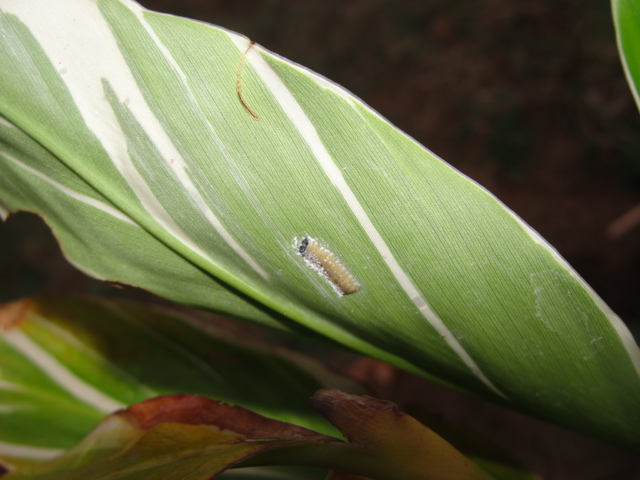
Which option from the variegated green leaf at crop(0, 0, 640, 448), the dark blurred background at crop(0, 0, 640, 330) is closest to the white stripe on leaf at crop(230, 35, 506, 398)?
the variegated green leaf at crop(0, 0, 640, 448)

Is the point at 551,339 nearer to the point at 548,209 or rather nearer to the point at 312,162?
the point at 312,162

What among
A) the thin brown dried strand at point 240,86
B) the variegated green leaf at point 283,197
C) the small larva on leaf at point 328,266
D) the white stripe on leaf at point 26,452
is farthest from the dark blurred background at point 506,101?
the white stripe on leaf at point 26,452

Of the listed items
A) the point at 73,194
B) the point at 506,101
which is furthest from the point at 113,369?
the point at 506,101

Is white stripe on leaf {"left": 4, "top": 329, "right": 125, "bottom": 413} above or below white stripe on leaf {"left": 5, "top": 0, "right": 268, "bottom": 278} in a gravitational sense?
below

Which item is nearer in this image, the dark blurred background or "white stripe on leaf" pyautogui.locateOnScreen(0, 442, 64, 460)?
"white stripe on leaf" pyautogui.locateOnScreen(0, 442, 64, 460)

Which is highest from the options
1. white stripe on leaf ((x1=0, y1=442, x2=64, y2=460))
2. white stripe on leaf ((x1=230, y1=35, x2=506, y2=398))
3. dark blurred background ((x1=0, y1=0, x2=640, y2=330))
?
dark blurred background ((x1=0, y1=0, x2=640, y2=330))

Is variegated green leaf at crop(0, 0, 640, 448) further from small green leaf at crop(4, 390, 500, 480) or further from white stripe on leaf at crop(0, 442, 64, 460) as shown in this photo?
white stripe on leaf at crop(0, 442, 64, 460)

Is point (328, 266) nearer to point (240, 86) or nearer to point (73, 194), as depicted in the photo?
point (240, 86)

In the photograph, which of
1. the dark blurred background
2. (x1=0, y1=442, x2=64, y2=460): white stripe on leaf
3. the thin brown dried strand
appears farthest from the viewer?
the dark blurred background

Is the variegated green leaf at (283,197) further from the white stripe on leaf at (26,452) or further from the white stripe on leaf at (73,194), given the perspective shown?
the white stripe on leaf at (26,452)
